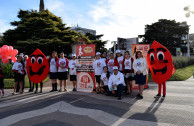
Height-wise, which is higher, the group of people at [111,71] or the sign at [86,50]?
the sign at [86,50]

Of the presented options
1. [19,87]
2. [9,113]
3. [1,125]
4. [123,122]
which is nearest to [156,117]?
[123,122]

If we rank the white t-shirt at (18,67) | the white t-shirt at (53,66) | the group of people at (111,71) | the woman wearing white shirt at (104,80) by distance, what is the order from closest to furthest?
the group of people at (111,71) → the woman wearing white shirt at (104,80) → the white t-shirt at (18,67) → the white t-shirt at (53,66)

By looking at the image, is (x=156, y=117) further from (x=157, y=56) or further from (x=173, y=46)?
(x=173, y=46)

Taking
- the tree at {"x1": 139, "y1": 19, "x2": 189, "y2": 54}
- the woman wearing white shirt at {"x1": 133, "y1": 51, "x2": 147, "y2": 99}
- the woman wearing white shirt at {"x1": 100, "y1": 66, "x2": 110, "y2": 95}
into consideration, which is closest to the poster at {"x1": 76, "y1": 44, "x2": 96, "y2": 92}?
the woman wearing white shirt at {"x1": 100, "y1": 66, "x2": 110, "y2": 95}

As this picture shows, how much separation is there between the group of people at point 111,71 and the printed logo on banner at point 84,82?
0.29 m

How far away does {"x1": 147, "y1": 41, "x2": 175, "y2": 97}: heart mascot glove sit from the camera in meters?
6.61

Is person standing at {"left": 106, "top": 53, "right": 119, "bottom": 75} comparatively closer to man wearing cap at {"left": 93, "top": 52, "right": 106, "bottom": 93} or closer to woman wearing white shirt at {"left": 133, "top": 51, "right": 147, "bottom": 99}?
man wearing cap at {"left": 93, "top": 52, "right": 106, "bottom": 93}

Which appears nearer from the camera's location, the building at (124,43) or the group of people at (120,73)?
the group of people at (120,73)

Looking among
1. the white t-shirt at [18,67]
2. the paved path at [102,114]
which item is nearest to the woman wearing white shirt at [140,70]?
the paved path at [102,114]

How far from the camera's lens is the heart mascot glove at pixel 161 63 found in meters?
6.61

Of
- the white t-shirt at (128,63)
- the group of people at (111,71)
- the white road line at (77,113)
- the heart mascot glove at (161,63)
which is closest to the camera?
the white road line at (77,113)

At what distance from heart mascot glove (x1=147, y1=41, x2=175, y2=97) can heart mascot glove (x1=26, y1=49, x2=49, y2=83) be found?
16.2 ft

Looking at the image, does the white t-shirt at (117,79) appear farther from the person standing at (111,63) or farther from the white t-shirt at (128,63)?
the person standing at (111,63)

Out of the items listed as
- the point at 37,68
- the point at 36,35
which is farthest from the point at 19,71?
the point at 36,35
